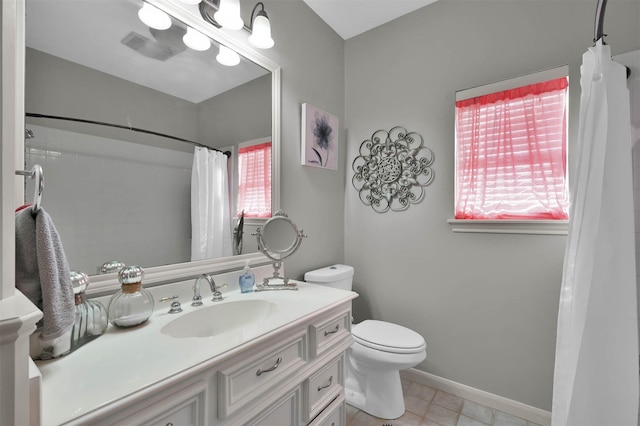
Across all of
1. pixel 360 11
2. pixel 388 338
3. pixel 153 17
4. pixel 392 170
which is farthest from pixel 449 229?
pixel 153 17

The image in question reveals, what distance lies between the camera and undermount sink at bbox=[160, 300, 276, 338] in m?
1.05

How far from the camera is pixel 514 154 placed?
1.61 meters

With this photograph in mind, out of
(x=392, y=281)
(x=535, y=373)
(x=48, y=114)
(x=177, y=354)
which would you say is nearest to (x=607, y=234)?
(x=535, y=373)

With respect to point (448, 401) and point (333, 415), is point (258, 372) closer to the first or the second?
point (333, 415)

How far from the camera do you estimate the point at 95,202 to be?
0.97 m

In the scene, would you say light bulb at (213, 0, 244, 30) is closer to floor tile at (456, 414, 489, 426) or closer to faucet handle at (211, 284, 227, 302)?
faucet handle at (211, 284, 227, 302)

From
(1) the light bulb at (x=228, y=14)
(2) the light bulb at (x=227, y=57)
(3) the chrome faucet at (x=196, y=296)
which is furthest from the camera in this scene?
(2) the light bulb at (x=227, y=57)

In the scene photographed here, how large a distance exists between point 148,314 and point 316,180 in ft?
4.33

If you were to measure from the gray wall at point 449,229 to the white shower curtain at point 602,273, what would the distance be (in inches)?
18.0

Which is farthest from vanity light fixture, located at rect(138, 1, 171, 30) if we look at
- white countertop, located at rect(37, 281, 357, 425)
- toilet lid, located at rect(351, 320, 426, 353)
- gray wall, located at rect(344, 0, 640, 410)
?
toilet lid, located at rect(351, 320, 426, 353)

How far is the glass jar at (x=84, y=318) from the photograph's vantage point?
0.78m

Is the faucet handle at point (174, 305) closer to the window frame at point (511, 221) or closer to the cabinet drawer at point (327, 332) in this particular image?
the cabinet drawer at point (327, 332)

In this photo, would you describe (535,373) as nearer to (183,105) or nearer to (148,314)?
(148,314)

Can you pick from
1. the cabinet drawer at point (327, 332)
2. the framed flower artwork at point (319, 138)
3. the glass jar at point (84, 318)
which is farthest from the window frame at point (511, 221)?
the glass jar at point (84, 318)
